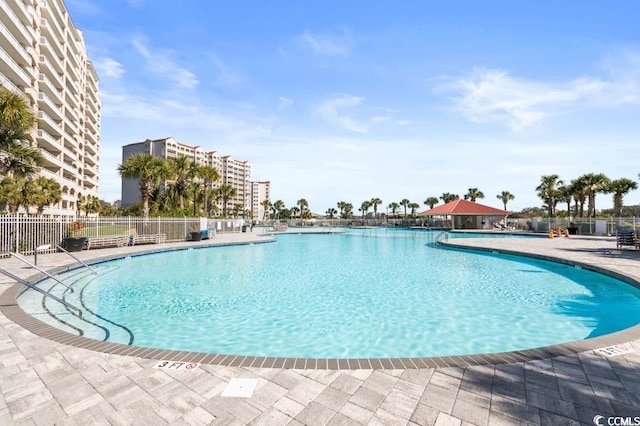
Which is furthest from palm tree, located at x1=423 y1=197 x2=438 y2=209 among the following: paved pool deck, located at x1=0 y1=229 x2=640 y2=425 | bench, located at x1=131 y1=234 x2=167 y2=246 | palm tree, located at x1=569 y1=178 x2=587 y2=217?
paved pool deck, located at x1=0 y1=229 x2=640 y2=425

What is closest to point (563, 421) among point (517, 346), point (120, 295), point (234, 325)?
point (517, 346)

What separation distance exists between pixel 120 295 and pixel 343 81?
12.4 m

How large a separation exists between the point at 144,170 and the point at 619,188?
1912 inches

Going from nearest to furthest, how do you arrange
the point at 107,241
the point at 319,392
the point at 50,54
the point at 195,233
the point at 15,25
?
the point at 319,392, the point at 107,241, the point at 195,233, the point at 15,25, the point at 50,54

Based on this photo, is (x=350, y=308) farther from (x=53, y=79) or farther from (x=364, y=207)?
(x=364, y=207)

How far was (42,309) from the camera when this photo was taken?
655cm

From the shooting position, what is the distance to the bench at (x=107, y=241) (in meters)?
15.8

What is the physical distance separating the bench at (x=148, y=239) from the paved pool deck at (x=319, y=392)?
51.1ft

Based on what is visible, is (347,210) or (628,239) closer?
(628,239)

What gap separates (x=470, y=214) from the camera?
40.6m

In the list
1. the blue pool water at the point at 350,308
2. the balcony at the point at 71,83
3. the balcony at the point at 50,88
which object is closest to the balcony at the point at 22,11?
the balcony at the point at 50,88

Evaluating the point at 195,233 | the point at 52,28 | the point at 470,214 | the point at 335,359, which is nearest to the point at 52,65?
the point at 52,28

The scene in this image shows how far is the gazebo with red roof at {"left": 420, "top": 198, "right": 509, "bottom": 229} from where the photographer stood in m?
40.7

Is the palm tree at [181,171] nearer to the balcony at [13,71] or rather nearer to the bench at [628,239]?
the balcony at [13,71]
